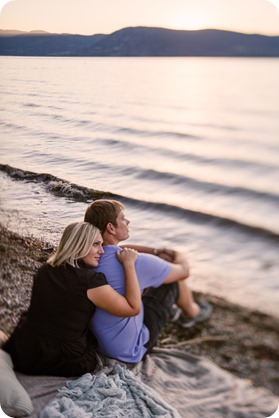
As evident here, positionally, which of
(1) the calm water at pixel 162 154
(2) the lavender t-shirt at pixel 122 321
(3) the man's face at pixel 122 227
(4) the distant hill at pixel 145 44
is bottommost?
(2) the lavender t-shirt at pixel 122 321

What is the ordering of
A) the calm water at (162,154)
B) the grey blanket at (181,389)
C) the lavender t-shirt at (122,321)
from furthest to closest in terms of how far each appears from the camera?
the lavender t-shirt at (122,321)
the grey blanket at (181,389)
the calm water at (162,154)

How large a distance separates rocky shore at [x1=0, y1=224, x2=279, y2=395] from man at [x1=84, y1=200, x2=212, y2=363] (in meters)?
0.05

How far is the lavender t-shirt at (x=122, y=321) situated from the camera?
7.20 feet

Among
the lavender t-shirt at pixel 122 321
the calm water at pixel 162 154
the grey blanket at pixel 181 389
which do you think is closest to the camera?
the calm water at pixel 162 154

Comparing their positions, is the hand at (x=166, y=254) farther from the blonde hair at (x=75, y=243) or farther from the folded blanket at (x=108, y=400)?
the folded blanket at (x=108, y=400)

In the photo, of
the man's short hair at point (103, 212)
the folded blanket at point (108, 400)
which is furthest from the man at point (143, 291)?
the folded blanket at point (108, 400)

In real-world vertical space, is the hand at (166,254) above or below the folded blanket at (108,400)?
above

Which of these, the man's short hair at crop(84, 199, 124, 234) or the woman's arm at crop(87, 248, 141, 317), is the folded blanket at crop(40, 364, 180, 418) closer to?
the woman's arm at crop(87, 248, 141, 317)

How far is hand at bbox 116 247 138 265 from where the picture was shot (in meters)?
2.18

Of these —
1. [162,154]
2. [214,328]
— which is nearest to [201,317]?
[214,328]

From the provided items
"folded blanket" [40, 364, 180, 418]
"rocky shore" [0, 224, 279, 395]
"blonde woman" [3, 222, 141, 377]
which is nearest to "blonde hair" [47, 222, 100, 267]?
"blonde woman" [3, 222, 141, 377]

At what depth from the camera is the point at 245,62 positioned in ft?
7.25

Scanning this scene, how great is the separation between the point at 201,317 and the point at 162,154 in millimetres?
558

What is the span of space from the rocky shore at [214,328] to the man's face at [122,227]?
0.30 metres
